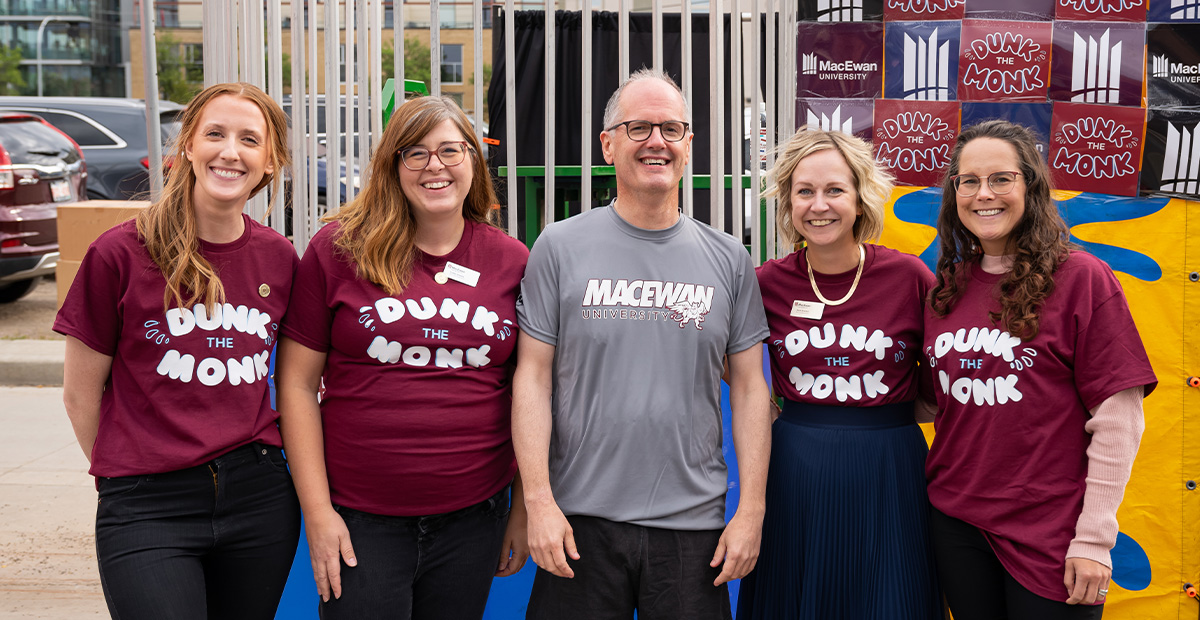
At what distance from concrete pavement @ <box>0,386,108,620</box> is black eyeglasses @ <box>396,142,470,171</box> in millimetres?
2635

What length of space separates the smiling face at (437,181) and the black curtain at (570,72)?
62.1 inches

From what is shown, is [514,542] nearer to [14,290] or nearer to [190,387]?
[190,387]

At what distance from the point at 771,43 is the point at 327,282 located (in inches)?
75.9

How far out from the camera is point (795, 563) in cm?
253

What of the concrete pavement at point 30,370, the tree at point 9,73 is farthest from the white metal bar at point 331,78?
the tree at point 9,73

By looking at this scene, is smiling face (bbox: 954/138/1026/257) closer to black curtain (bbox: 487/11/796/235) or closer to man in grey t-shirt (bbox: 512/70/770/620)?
man in grey t-shirt (bbox: 512/70/770/620)

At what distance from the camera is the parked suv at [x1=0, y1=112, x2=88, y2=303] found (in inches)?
336

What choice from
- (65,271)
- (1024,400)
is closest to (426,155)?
(1024,400)

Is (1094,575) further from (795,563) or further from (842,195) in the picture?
(842,195)

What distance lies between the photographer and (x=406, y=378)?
231 cm

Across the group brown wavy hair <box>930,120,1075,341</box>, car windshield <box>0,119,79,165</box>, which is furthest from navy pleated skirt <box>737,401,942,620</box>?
car windshield <box>0,119,79,165</box>

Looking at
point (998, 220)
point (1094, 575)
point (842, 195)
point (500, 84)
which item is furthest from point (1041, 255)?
point (500, 84)

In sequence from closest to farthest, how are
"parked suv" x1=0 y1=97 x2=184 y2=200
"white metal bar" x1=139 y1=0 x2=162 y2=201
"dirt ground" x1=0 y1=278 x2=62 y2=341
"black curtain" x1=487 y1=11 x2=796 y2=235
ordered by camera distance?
"white metal bar" x1=139 y1=0 x2=162 y2=201 < "black curtain" x1=487 y1=11 x2=796 y2=235 < "dirt ground" x1=0 y1=278 x2=62 y2=341 < "parked suv" x1=0 y1=97 x2=184 y2=200

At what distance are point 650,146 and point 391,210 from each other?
641mm
